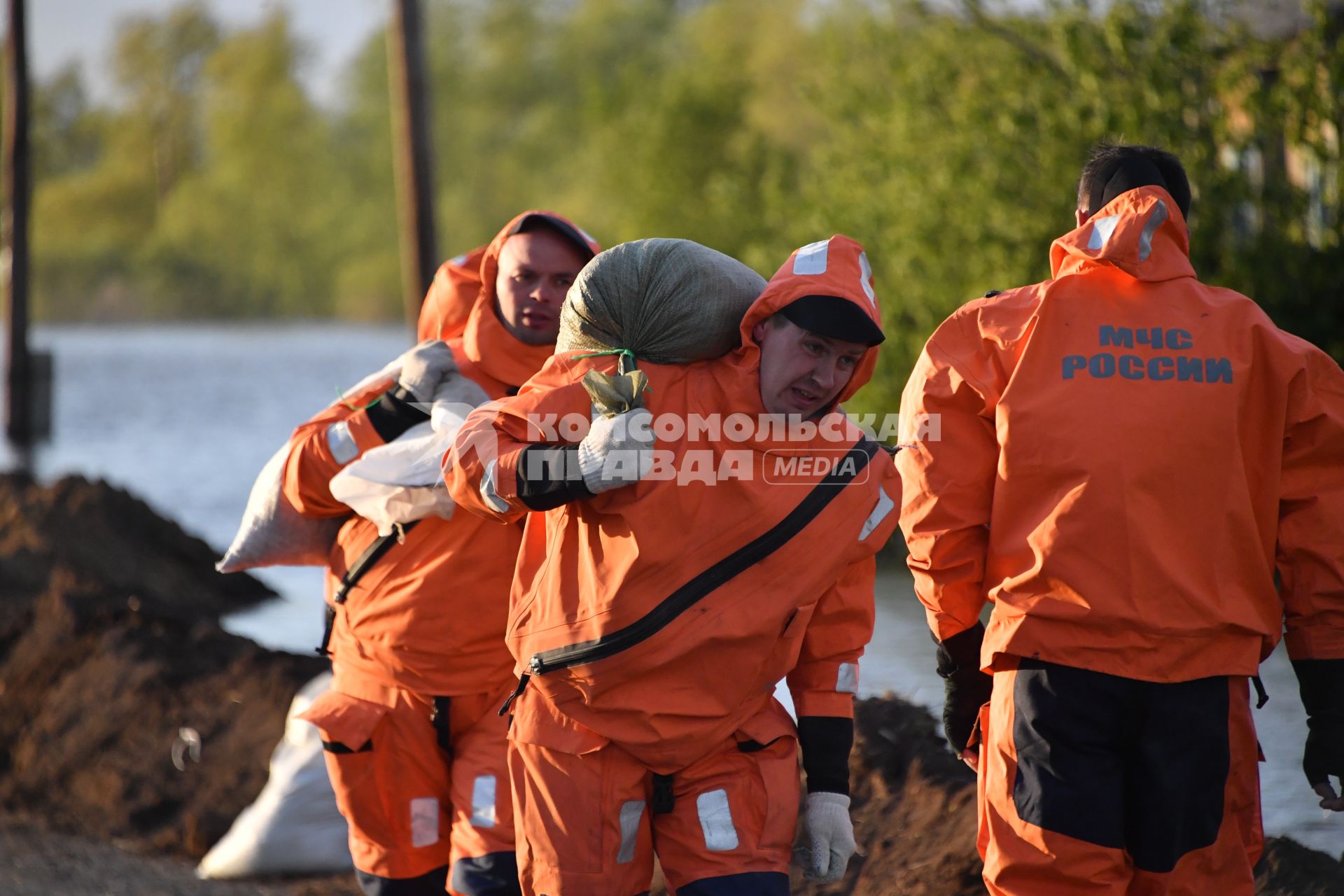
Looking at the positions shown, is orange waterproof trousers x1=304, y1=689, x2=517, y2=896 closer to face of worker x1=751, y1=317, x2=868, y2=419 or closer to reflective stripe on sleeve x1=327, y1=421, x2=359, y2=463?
reflective stripe on sleeve x1=327, y1=421, x2=359, y2=463

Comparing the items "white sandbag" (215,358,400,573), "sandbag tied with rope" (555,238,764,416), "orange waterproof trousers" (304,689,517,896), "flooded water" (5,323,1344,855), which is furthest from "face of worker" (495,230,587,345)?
"flooded water" (5,323,1344,855)

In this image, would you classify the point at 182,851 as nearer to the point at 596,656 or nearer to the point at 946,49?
the point at 596,656

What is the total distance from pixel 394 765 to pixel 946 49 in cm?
989

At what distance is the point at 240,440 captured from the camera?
2361 centimetres

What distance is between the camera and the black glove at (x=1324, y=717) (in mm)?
3105

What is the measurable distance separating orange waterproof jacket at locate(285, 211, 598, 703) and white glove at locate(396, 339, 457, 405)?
4 cm

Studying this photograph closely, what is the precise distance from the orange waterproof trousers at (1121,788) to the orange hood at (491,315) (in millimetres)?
1493

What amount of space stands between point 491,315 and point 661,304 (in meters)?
1.04

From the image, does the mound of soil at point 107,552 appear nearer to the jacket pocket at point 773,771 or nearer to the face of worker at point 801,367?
the jacket pocket at point 773,771

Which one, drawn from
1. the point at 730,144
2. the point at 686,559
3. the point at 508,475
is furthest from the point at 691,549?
the point at 730,144

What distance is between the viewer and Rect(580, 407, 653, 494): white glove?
9.13ft

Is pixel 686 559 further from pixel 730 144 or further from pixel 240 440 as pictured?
pixel 730 144

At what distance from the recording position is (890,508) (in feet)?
9.89

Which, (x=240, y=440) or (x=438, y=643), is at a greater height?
(x=240, y=440)
